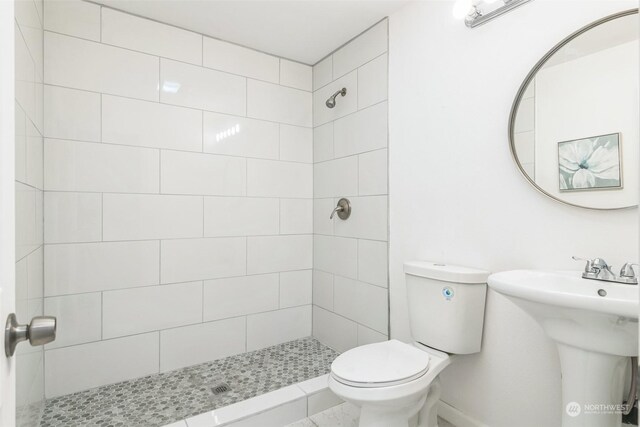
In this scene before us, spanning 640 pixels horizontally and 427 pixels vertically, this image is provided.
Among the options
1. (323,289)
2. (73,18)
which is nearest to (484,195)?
(323,289)

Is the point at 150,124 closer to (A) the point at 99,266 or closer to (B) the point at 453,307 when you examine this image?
(A) the point at 99,266

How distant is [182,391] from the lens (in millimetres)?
1788

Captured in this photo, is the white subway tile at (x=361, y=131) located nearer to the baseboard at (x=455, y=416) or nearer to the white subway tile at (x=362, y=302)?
the white subway tile at (x=362, y=302)

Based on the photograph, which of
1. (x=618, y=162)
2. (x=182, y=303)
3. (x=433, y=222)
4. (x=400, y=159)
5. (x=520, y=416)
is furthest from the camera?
(x=182, y=303)

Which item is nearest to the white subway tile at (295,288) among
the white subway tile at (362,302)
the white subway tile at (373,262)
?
the white subway tile at (362,302)

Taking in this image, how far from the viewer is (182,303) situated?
2053mm

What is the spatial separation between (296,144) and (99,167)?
1255 millimetres

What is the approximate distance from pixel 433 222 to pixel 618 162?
75 cm

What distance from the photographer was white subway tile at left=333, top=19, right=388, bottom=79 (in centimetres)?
200

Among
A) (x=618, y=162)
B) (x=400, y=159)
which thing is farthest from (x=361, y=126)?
(x=618, y=162)

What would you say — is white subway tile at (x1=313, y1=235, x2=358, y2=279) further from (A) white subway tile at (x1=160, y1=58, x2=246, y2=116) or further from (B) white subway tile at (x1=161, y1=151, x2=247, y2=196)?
(A) white subway tile at (x1=160, y1=58, x2=246, y2=116)

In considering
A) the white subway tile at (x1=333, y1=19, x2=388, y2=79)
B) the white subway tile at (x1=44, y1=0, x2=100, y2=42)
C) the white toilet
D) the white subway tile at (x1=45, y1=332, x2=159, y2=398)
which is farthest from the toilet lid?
the white subway tile at (x1=44, y1=0, x2=100, y2=42)

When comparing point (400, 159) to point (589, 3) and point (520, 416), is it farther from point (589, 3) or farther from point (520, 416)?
point (520, 416)

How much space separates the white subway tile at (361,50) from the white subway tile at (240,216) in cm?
103
